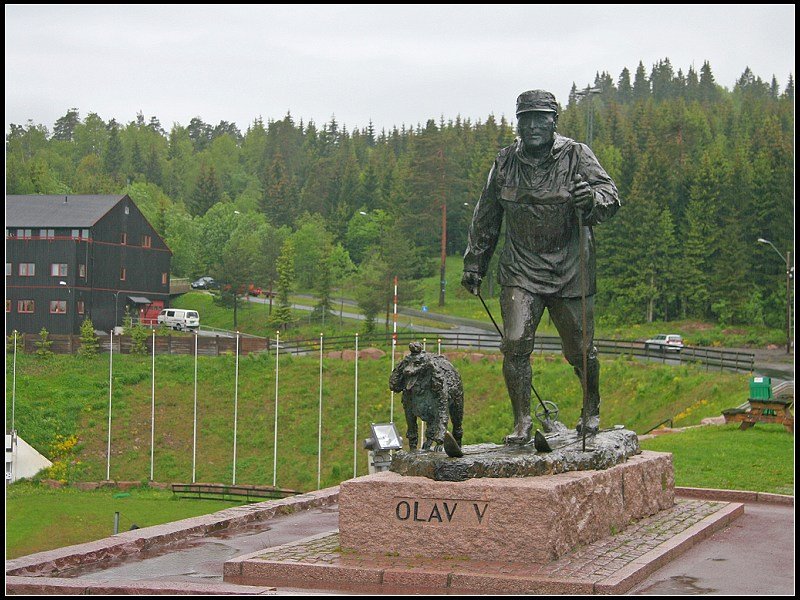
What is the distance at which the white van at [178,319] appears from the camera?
222ft

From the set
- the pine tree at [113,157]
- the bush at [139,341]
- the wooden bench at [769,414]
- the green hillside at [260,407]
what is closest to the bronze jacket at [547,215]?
the wooden bench at [769,414]

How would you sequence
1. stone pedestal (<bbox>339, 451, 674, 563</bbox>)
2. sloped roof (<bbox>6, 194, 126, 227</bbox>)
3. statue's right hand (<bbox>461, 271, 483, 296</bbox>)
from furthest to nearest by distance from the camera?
sloped roof (<bbox>6, 194, 126, 227</bbox>), statue's right hand (<bbox>461, 271, 483, 296</bbox>), stone pedestal (<bbox>339, 451, 674, 563</bbox>)

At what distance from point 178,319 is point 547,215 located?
57974 millimetres

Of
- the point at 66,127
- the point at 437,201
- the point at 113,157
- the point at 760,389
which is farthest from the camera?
the point at 66,127

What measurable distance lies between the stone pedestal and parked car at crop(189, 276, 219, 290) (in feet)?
250

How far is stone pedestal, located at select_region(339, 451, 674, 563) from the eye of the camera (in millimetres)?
10016

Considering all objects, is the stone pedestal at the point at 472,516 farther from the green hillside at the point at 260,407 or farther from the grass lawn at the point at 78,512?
the green hillside at the point at 260,407

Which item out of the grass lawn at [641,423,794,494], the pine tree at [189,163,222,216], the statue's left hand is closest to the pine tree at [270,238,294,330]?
the pine tree at [189,163,222,216]

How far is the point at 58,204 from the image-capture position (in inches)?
2584

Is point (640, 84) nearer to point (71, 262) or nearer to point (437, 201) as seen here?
point (437, 201)

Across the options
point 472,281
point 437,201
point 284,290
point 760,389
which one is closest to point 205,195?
point 437,201

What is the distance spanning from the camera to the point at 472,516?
1024 cm

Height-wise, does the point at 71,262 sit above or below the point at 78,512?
above

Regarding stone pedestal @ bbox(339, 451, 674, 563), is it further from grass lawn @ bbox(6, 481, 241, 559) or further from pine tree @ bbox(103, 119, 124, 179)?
pine tree @ bbox(103, 119, 124, 179)
